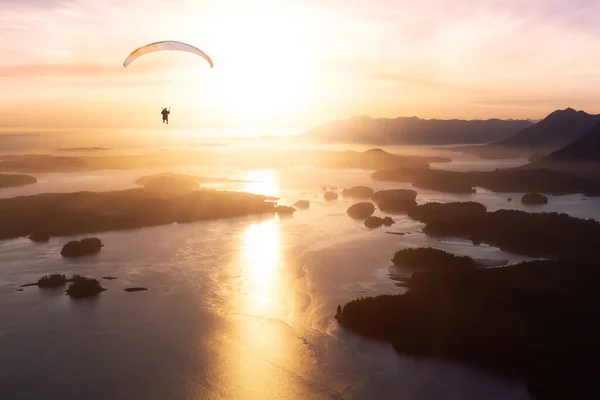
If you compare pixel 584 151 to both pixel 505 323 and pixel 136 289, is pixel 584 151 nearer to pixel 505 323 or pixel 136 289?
pixel 505 323

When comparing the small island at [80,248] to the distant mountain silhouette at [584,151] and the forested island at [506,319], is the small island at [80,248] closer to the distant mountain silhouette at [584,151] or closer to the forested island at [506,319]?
the forested island at [506,319]

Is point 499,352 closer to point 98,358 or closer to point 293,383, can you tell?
point 293,383

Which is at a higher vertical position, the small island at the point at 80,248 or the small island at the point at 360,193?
the small island at the point at 360,193

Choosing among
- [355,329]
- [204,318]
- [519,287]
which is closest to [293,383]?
[355,329]

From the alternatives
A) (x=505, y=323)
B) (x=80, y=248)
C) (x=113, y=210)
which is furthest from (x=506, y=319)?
(x=113, y=210)

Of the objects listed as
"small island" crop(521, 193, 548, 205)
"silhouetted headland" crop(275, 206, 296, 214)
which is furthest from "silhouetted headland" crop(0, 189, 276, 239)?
"small island" crop(521, 193, 548, 205)

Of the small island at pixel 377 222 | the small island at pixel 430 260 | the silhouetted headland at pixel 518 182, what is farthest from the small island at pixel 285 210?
the silhouetted headland at pixel 518 182

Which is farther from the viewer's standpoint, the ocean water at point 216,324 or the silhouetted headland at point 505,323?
the ocean water at point 216,324
